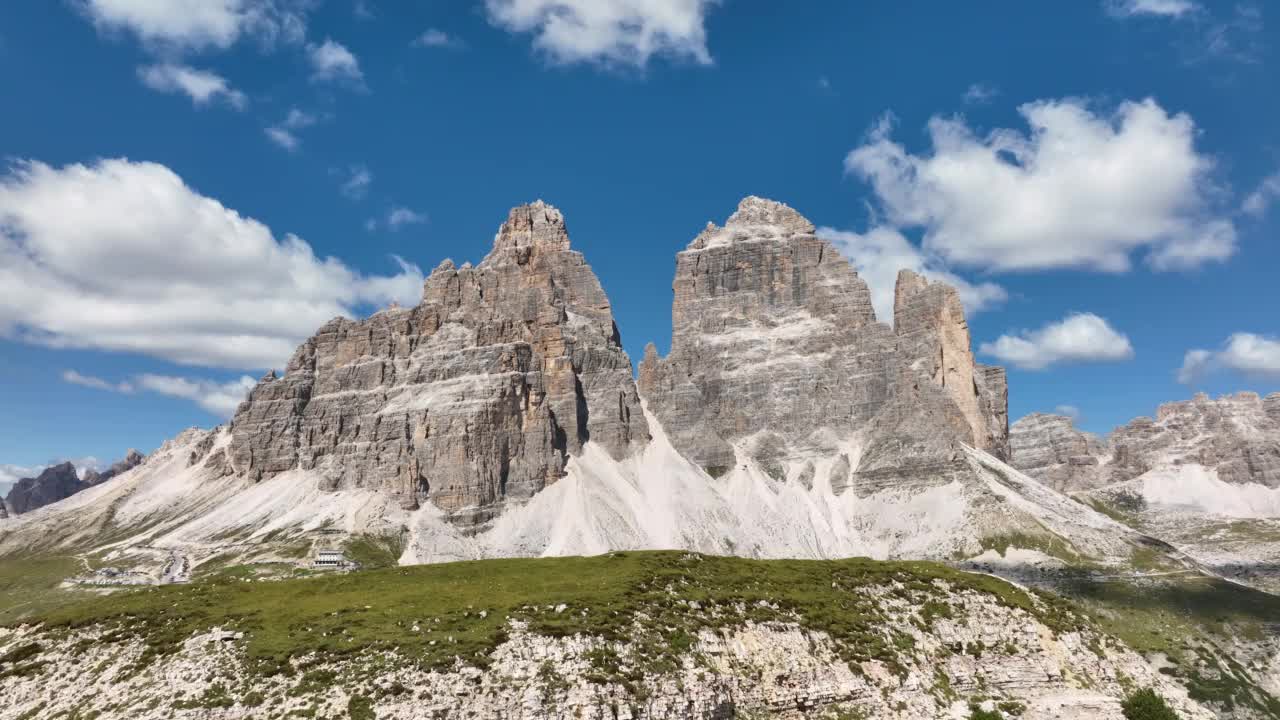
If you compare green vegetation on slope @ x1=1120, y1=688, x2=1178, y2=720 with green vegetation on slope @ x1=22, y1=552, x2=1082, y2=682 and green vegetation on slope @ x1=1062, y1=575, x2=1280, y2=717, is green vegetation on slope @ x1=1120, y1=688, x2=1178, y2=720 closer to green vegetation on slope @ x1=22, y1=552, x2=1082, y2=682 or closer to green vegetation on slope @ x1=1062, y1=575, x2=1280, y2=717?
green vegetation on slope @ x1=22, y1=552, x2=1082, y2=682

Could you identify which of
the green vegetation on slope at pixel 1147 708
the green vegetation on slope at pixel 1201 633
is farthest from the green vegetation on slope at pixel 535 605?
the green vegetation on slope at pixel 1201 633

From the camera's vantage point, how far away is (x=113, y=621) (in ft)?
199

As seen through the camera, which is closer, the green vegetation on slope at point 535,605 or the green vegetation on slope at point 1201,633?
the green vegetation on slope at point 535,605

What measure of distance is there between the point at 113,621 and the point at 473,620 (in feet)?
82.9

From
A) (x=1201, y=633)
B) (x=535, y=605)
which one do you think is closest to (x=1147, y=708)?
(x=535, y=605)

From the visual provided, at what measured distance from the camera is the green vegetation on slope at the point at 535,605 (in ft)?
186

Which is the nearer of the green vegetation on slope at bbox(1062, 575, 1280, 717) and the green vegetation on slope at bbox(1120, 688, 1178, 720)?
the green vegetation on slope at bbox(1120, 688, 1178, 720)

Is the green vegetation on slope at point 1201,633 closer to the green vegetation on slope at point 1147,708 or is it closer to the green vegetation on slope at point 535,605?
the green vegetation on slope at point 1147,708

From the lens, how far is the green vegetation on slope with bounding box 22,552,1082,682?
186 ft

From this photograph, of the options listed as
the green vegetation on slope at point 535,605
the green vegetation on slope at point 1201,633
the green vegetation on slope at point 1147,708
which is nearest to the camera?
the green vegetation on slope at point 535,605

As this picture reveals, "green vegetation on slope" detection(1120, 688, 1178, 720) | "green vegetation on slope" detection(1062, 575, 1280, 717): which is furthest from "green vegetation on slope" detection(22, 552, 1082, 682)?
"green vegetation on slope" detection(1062, 575, 1280, 717)

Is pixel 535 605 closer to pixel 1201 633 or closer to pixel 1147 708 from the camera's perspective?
pixel 1147 708

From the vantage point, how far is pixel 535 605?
61094 millimetres

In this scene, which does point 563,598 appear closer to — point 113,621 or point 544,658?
point 544,658
